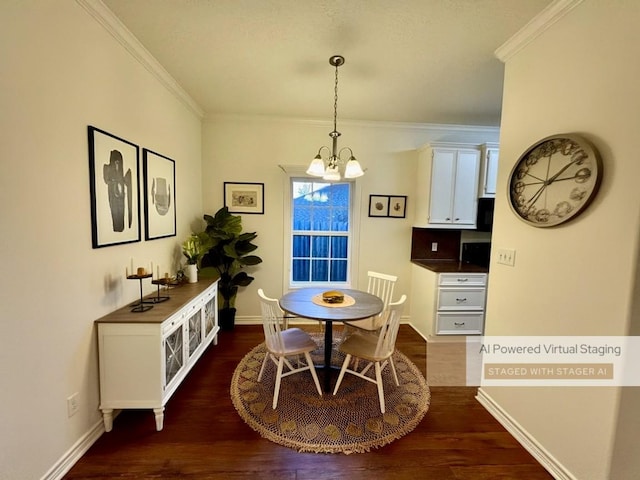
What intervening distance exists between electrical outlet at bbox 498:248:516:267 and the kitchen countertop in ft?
3.59

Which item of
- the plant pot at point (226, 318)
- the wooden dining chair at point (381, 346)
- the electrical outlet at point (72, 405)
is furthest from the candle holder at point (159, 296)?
the wooden dining chair at point (381, 346)

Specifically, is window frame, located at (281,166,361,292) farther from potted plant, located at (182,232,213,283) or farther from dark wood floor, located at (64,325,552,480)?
dark wood floor, located at (64,325,552,480)

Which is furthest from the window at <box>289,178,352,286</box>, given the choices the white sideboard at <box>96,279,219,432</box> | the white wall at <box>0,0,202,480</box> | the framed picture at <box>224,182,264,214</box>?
the white wall at <box>0,0,202,480</box>

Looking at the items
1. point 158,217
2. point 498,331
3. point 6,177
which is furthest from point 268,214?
point 498,331

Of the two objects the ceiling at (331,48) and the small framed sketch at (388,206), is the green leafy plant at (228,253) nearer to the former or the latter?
the ceiling at (331,48)

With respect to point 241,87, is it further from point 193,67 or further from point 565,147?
point 565,147

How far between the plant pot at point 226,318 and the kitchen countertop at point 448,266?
2.54m

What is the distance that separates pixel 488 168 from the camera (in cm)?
332

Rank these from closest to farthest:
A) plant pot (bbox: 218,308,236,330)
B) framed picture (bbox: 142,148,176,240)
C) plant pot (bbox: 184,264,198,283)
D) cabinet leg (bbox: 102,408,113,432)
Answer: cabinet leg (bbox: 102,408,113,432) < framed picture (bbox: 142,148,176,240) < plant pot (bbox: 184,264,198,283) < plant pot (bbox: 218,308,236,330)

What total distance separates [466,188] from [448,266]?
100 cm

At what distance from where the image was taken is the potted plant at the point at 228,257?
3.25 metres

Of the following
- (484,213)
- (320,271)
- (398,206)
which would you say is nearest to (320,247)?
(320,271)

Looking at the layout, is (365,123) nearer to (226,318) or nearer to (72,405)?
(226,318)

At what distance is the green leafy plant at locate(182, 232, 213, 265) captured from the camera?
9.08 feet
